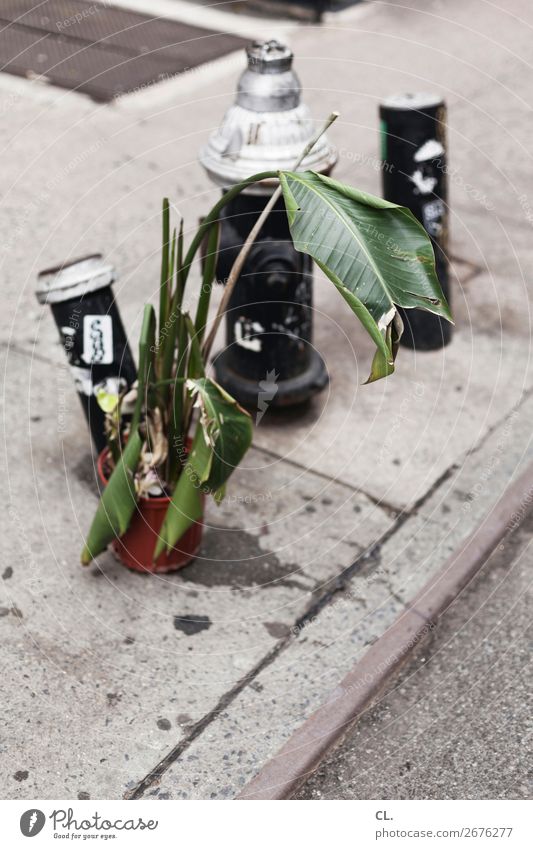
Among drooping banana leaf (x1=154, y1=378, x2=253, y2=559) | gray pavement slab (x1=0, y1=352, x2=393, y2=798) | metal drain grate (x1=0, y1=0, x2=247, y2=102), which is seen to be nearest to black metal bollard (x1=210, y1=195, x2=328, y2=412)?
gray pavement slab (x1=0, y1=352, x2=393, y2=798)

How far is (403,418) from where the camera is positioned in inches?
186

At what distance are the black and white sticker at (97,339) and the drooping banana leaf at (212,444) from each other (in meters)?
A: 0.62

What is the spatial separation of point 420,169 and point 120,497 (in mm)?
2429

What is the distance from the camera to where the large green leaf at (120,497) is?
3.57 meters

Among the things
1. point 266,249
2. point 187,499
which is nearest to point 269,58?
point 266,249

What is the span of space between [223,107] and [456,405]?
353cm

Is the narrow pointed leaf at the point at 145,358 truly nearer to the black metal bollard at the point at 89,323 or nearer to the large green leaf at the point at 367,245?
the black metal bollard at the point at 89,323

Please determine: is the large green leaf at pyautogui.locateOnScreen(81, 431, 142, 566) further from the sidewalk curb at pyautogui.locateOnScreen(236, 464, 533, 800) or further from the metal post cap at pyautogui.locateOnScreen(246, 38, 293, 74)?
the metal post cap at pyautogui.locateOnScreen(246, 38, 293, 74)

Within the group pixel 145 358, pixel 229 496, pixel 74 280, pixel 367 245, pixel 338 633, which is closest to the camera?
pixel 367 245

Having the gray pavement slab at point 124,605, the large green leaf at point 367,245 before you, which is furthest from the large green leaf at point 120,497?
the large green leaf at point 367,245

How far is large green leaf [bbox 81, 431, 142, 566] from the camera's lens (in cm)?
357

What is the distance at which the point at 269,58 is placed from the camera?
3.96 m

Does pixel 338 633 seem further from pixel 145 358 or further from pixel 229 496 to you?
pixel 145 358

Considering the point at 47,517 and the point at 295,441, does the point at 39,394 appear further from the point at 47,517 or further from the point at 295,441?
the point at 295,441
